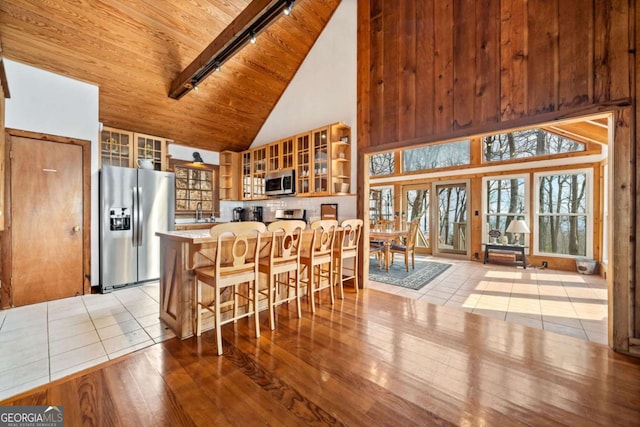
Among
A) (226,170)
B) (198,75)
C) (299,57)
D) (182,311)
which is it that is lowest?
(182,311)

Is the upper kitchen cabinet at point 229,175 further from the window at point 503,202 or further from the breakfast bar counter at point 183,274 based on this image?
the window at point 503,202

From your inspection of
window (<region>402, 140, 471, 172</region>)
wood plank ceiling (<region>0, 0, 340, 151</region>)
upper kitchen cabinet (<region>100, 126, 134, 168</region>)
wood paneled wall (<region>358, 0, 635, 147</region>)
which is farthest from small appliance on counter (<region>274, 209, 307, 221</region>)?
window (<region>402, 140, 471, 172</region>)

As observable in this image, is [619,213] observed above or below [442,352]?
above

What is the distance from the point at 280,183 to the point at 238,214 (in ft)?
5.95

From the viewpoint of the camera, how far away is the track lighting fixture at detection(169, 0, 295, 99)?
2652 mm

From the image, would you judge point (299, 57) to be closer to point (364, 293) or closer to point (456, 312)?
point (364, 293)

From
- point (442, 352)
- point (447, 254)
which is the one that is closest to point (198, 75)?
point (442, 352)

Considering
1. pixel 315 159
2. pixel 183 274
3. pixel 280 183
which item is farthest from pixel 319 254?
pixel 280 183

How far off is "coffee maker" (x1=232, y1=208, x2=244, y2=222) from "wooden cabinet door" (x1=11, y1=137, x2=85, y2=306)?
2.88 metres

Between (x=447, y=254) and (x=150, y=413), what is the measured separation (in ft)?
21.8

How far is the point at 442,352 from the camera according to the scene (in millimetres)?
2055

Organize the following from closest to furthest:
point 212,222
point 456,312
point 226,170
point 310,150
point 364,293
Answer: point 456,312
point 364,293
point 310,150
point 212,222
point 226,170

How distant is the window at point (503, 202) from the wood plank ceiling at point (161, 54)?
508 centimetres

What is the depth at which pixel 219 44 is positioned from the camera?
318 cm
